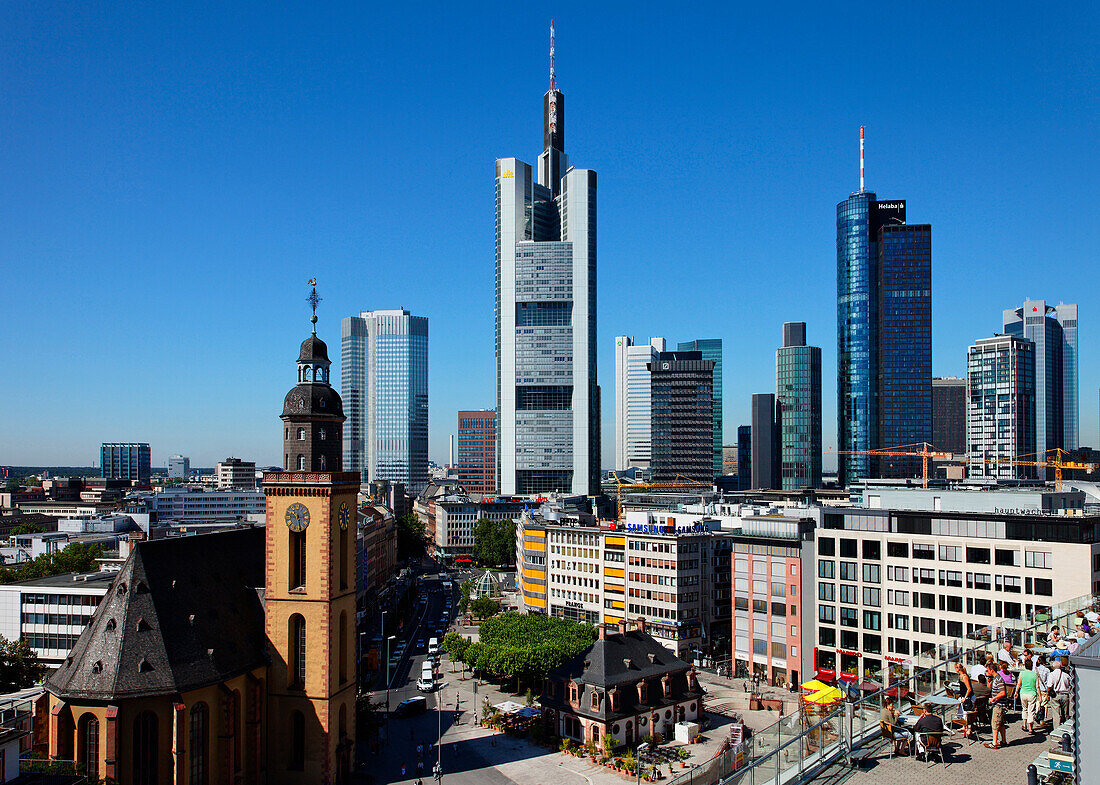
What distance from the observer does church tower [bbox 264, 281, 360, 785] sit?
60375 millimetres

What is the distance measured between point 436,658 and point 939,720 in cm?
9410

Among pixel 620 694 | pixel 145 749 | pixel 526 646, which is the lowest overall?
pixel 620 694

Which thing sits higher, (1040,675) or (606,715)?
(1040,675)

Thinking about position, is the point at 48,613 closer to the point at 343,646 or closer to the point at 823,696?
the point at 343,646

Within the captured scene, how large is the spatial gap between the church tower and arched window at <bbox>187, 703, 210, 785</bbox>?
562 centimetres

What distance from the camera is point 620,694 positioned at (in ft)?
246

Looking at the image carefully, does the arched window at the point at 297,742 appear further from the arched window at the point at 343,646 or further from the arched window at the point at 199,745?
the arched window at the point at 199,745

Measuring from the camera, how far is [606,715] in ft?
240

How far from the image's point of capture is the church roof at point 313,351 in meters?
63.7

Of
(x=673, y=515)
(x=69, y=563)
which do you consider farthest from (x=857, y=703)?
(x=69, y=563)

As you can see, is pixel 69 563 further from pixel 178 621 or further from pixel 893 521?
pixel 893 521

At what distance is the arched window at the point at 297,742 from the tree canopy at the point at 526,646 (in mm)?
29617

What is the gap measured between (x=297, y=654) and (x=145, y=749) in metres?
11.2

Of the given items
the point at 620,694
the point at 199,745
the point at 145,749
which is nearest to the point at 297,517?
the point at 199,745
